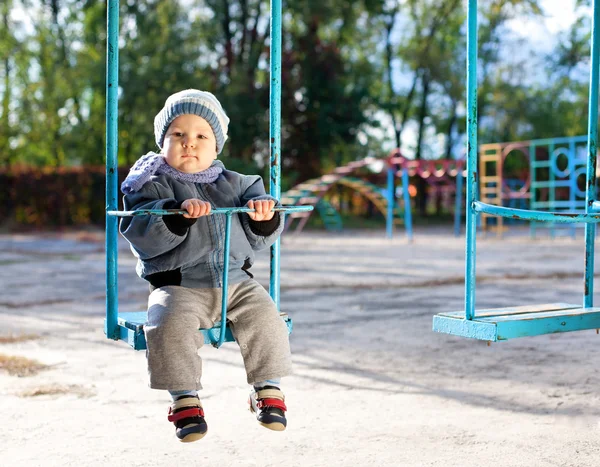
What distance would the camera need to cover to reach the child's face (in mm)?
2477

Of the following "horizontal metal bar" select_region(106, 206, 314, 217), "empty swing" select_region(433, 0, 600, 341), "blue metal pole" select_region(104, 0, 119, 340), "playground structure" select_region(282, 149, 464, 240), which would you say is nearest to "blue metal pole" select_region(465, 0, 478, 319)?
"empty swing" select_region(433, 0, 600, 341)

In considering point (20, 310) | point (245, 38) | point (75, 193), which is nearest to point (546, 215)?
point (20, 310)

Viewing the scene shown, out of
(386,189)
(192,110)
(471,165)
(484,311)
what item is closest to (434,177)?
(386,189)

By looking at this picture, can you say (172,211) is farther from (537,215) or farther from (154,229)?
(537,215)

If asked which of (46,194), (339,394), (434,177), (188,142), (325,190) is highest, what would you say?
(434,177)

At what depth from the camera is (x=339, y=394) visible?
3508mm

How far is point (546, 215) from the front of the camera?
2391mm

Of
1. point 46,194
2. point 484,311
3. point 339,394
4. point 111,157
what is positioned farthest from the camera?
point 46,194

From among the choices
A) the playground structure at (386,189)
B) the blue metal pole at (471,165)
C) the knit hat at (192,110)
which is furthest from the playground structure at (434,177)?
the knit hat at (192,110)

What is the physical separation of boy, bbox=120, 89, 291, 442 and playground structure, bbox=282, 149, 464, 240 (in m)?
9.15

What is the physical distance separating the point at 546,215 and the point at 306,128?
20.7m

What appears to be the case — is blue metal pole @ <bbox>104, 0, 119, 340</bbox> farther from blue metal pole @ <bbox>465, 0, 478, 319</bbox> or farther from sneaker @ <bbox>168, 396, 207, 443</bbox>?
→ blue metal pole @ <bbox>465, 0, 478, 319</bbox>

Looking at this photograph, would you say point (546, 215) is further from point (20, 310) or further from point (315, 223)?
point (315, 223)

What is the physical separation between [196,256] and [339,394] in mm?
1316
